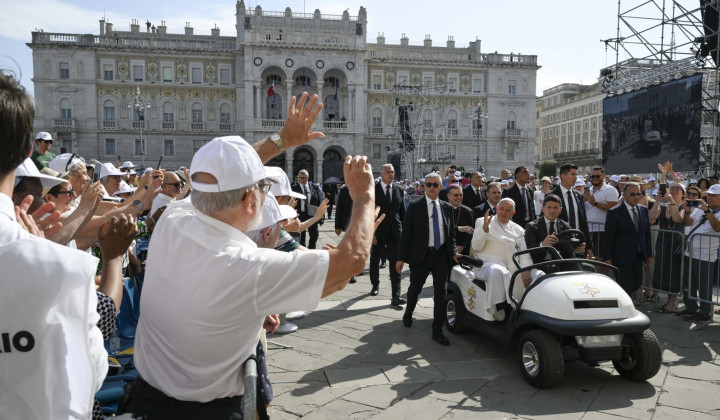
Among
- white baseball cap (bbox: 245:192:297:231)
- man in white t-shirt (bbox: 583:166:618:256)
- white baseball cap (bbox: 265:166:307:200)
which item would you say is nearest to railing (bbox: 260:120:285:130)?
man in white t-shirt (bbox: 583:166:618:256)

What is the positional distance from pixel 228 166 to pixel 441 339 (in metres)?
4.42

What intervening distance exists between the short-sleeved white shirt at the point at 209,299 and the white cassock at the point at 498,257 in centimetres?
380

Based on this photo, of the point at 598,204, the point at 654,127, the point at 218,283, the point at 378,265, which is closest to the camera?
the point at 218,283

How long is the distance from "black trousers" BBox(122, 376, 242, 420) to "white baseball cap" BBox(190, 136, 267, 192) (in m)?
0.78

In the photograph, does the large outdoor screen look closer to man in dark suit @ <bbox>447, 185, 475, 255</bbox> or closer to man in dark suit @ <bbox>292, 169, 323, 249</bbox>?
man in dark suit @ <bbox>292, 169, 323, 249</bbox>

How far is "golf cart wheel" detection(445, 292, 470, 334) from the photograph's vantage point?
233 inches

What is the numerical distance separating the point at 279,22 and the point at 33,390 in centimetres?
5397

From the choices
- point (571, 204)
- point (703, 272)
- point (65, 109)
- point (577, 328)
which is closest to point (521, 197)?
point (571, 204)

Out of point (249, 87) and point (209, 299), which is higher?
point (249, 87)

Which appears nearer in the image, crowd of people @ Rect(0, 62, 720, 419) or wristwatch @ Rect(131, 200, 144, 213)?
crowd of people @ Rect(0, 62, 720, 419)

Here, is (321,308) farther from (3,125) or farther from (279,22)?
(279,22)

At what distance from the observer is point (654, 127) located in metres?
20.2

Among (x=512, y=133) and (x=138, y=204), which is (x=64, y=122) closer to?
(x=512, y=133)

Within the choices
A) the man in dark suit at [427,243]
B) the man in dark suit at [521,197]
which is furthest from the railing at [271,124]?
the man in dark suit at [427,243]
